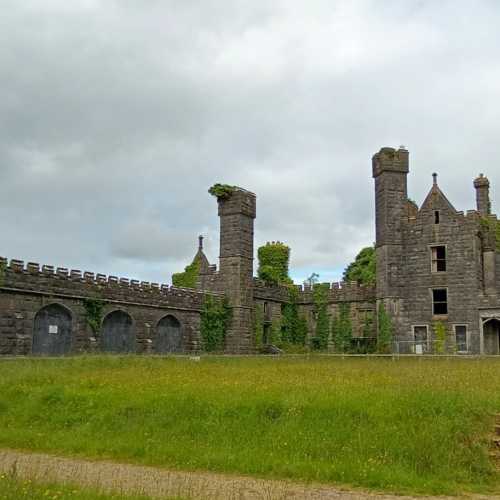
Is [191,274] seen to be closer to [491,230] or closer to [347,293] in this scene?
[347,293]

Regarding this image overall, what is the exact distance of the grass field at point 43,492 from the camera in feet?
23.8

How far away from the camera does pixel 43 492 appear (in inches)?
298

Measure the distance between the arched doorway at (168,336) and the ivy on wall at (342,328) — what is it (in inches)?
440

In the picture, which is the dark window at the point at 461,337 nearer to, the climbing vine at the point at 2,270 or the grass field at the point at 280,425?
the grass field at the point at 280,425

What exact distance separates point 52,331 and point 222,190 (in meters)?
13.2

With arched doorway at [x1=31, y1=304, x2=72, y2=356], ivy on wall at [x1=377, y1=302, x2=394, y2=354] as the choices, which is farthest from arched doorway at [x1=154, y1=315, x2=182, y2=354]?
ivy on wall at [x1=377, y1=302, x2=394, y2=354]

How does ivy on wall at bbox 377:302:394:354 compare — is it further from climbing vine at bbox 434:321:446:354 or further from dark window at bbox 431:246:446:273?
dark window at bbox 431:246:446:273

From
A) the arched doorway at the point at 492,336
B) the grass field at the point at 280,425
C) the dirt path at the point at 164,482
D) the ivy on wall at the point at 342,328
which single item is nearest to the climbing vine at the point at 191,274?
the ivy on wall at the point at 342,328

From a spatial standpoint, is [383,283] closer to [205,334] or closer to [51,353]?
[205,334]

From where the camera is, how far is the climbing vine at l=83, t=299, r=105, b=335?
27.7 meters

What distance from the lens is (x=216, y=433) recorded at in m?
11.3

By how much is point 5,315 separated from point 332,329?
850 inches

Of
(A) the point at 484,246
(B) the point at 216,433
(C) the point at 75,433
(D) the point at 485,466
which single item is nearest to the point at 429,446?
(D) the point at 485,466

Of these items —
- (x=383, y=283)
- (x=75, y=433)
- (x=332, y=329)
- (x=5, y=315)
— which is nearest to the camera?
(x=75, y=433)
